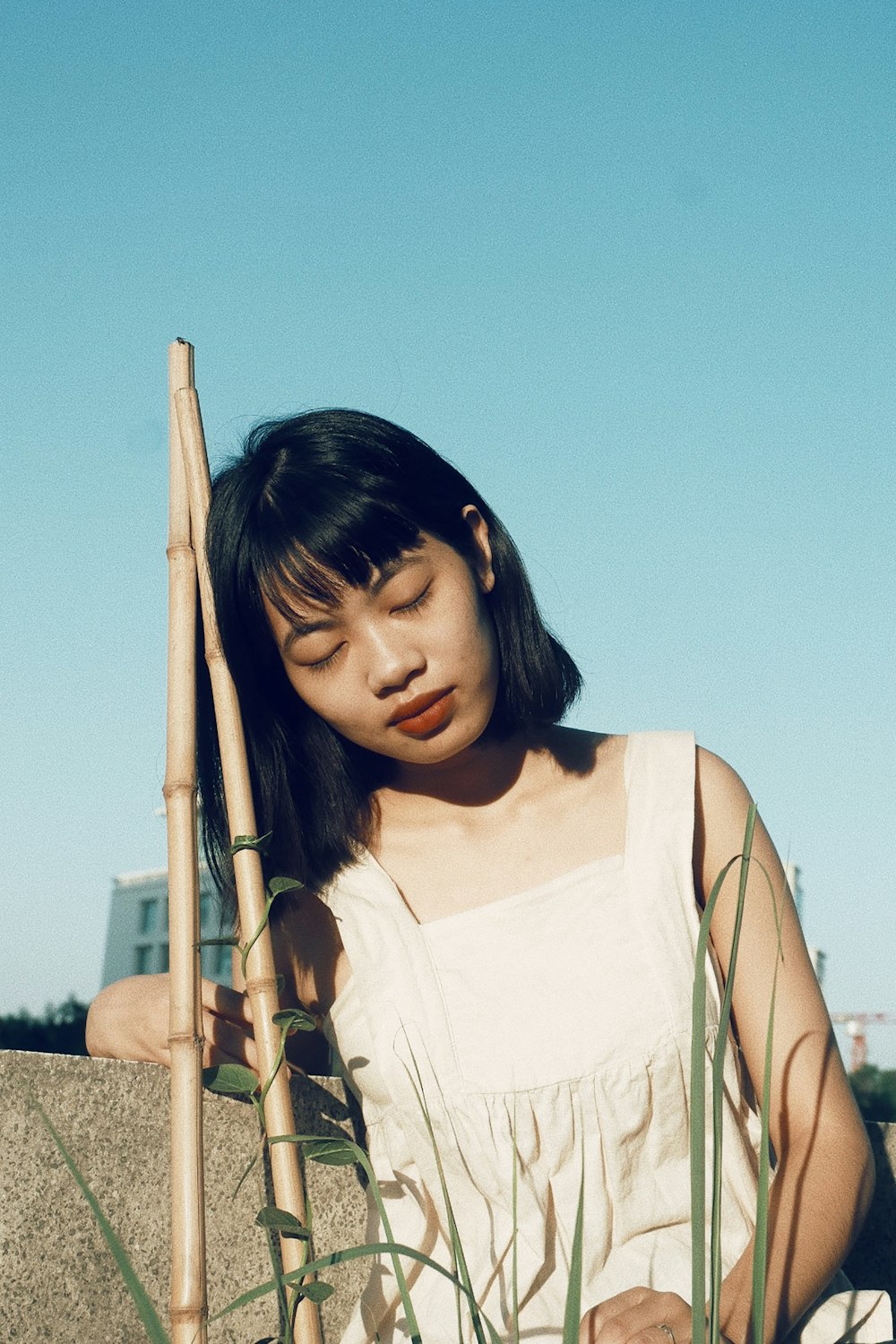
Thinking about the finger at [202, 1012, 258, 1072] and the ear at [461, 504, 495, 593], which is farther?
the ear at [461, 504, 495, 593]

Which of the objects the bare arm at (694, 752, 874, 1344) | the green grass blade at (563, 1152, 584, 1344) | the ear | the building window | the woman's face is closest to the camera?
the green grass blade at (563, 1152, 584, 1344)

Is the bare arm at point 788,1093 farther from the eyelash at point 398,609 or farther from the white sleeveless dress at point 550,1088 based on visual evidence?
the eyelash at point 398,609

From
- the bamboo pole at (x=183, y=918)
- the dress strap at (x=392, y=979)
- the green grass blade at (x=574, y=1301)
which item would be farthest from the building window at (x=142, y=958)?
→ the green grass blade at (x=574, y=1301)

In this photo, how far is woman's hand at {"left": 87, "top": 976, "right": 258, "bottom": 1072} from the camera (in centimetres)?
192

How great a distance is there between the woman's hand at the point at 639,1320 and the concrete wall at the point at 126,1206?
56 centimetres

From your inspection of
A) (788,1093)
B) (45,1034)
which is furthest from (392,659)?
(45,1034)

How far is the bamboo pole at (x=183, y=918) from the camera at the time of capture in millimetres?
1484

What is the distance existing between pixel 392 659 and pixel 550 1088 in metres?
0.63

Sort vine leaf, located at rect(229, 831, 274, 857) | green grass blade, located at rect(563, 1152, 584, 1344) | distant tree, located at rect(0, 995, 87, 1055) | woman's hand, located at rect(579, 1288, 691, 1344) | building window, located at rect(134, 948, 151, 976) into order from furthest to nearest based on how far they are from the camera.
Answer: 1. building window, located at rect(134, 948, 151, 976)
2. distant tree, located at rect(0, 995, 87, 1055)
3. vine leaf, located at rect(229, 831, 274, 857)
4. woman's hand, located at rect(579, 1288, 691, 1344)
5. green grass blade, located at rect(563, 1152, 584, 1344)

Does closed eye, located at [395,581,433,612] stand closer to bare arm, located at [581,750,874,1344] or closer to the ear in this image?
the ear

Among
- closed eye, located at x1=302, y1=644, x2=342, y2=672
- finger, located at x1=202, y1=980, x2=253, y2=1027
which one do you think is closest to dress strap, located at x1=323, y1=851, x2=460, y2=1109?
finger, located at x1=202, y1=980, x2=253, y2=1027

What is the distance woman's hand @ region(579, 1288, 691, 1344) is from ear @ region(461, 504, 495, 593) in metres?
1.06

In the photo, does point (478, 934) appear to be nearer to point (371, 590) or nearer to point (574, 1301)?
point (371, 590)

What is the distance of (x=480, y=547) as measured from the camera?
210cm
